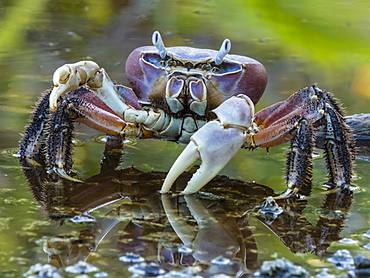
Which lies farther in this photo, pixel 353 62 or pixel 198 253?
pixel 353 62

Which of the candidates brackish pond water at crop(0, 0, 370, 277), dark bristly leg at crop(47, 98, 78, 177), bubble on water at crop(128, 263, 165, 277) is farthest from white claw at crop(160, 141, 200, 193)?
bubble on water at crop(128, 263, 165, 277)

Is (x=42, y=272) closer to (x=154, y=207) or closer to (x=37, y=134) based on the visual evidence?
(x=154, y=207)

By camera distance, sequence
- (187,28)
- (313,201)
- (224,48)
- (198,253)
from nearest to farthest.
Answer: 1. (198,253)
2. (313,201)
3. (224,48)
4. (187,28)

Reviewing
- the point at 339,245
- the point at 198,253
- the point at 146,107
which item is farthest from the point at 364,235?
the point at 146,107

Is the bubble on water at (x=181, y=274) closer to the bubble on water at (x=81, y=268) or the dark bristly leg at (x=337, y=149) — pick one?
the bubble on water at (x=81, y=268)

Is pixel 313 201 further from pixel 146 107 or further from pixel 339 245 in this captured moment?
pixel 146 107

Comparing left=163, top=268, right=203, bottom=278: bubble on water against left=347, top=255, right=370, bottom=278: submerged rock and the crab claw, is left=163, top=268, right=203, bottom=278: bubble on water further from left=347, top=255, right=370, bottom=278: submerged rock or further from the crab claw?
the crab claw
